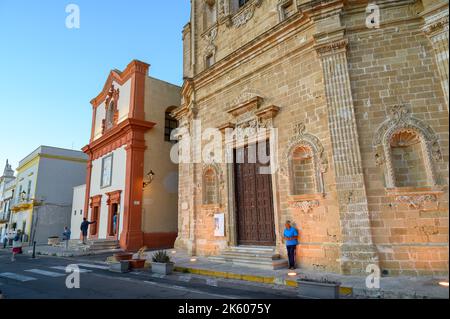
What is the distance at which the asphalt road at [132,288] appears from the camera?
5.75 meters

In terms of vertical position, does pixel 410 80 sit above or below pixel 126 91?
below

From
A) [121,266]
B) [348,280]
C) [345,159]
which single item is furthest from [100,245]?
[345,159]

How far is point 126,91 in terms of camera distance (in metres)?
18.5

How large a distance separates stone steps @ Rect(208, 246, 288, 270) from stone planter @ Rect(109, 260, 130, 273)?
302 centimetres

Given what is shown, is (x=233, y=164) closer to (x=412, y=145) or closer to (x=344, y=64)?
(x=344, y=64)

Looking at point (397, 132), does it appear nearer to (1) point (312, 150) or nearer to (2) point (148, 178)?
(1) point (312, 150)

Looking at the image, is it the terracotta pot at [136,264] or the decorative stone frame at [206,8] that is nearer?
the terracotta pot at [136,264]

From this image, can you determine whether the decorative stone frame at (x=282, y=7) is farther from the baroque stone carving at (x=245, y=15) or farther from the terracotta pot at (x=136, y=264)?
the terracotta pot at (x=136, y=264)

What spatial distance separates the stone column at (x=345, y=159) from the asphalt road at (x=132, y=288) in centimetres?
220

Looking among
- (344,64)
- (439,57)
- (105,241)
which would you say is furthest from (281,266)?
(105,241)

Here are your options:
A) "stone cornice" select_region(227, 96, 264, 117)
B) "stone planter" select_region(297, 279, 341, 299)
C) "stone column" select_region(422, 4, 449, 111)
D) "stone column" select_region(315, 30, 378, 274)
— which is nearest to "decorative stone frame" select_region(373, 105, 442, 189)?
"stone column" select_region(315, 30, 378, 274)

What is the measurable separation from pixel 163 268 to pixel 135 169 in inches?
348

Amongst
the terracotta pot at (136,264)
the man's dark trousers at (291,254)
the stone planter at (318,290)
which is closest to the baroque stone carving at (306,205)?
the man's dark trousers at (291,254)

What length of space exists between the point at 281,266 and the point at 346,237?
7.13ft
